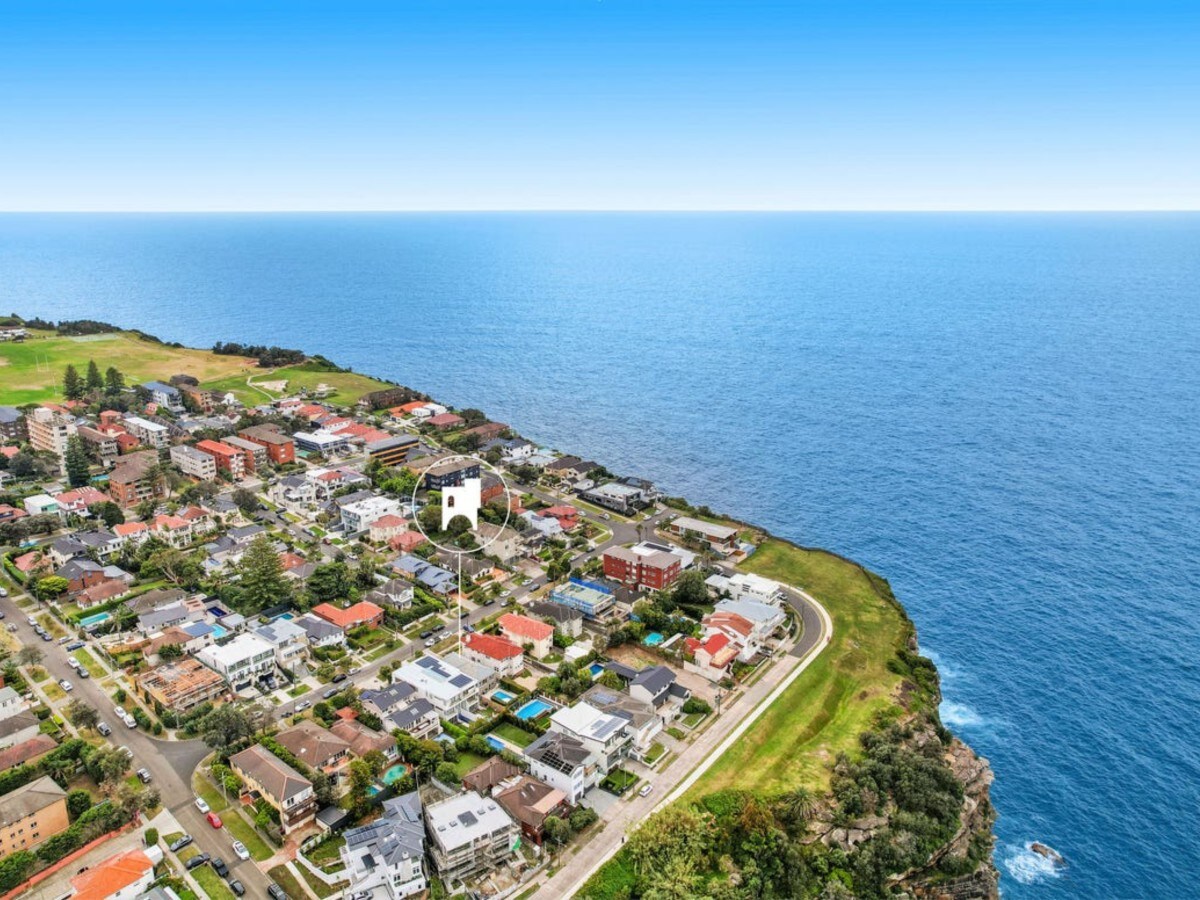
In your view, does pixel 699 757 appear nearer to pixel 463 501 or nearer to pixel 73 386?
pixel 463 501

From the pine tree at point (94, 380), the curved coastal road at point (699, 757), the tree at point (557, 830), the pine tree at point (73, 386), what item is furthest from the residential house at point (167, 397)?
the tree at point (557, 830)

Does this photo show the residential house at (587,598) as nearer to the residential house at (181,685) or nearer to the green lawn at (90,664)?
the residential house at (181,685)

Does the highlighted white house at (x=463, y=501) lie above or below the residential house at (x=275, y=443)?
below

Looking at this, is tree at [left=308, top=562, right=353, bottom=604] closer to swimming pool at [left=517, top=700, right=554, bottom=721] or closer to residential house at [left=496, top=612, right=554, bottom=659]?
residential house at [left=496, top=612, right=554, bottom=659]

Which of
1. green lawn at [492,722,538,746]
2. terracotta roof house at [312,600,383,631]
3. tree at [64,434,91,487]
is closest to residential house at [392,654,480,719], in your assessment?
green lawn at [492,722,538,746]

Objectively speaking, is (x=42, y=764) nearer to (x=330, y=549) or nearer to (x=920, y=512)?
(x=330, y=549)

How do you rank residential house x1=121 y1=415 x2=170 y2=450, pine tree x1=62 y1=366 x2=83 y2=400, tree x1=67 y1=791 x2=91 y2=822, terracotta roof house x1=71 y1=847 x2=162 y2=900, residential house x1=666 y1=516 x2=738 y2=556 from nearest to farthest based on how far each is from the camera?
terracotta roof house x1=71 y1=847 x2=162 y2=900
tree x1=67 y1=791 x2=91 y2=822
residential house x1=666 y1=516 x2=738 y2=556
residential house x1=121 y1=415 x2=170 y2=450
pine tree x1=62 y1=366 x2=83 y2=400
